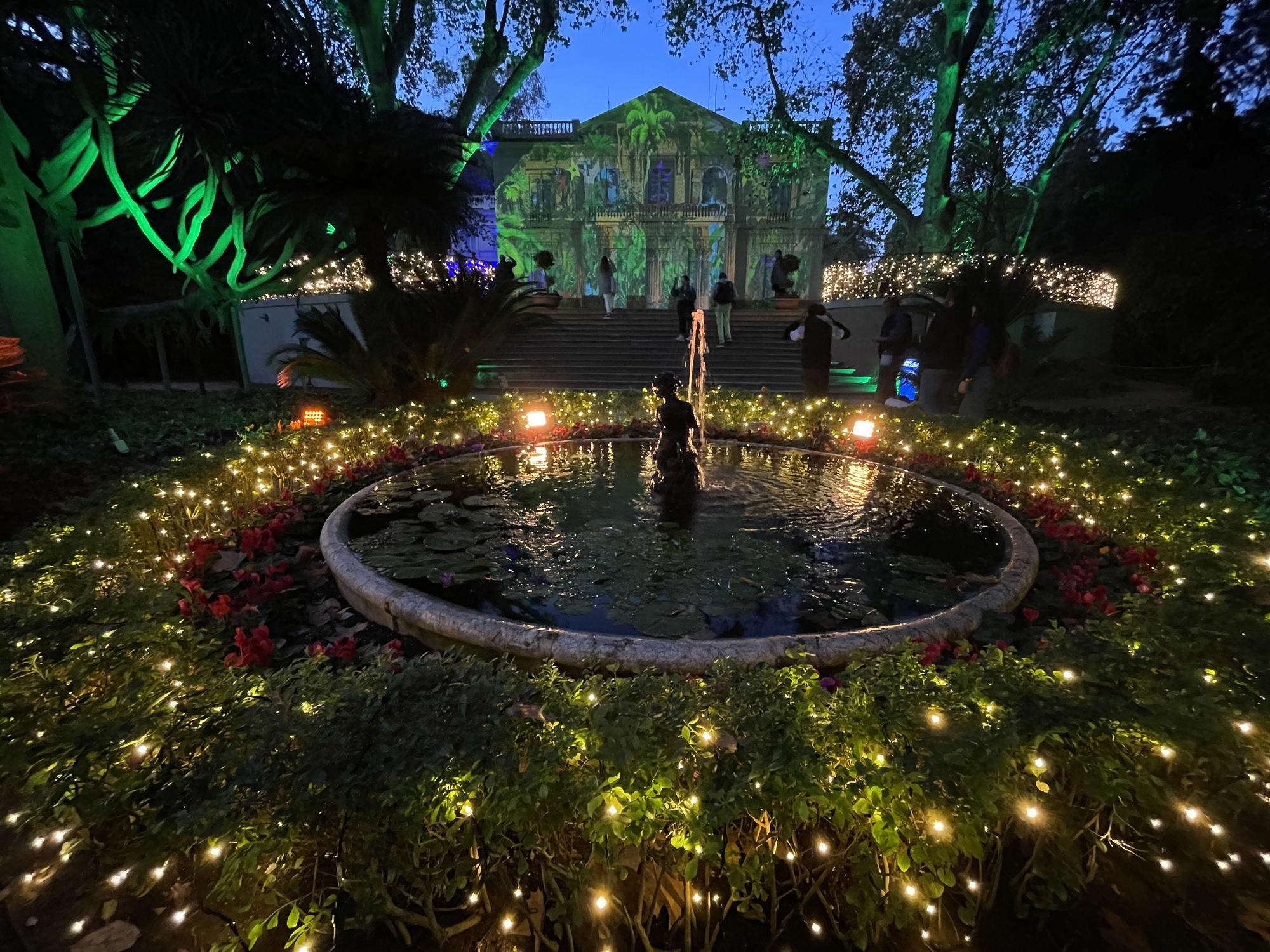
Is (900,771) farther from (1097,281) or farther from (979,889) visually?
(1097,281)

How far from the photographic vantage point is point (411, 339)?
344 inches

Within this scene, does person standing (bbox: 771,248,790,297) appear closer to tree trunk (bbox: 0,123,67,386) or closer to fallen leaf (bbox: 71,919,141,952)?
tree trunk (bbox: 0,123,67,386)

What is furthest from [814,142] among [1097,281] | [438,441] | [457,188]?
[438,441]

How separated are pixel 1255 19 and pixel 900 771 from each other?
2164 centimetres

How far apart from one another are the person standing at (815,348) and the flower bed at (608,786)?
7730 millimetres

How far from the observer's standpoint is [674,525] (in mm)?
5266

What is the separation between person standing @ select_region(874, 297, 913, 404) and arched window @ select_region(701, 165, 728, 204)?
2316 centimetres

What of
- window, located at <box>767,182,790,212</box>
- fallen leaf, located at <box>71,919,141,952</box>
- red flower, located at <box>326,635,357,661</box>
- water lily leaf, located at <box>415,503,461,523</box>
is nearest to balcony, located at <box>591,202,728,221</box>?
window, located at <box>767,182,790,212</box>

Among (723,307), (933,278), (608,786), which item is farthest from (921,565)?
(723,307)

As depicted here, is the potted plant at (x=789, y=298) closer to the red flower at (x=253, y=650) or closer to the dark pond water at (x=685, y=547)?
the dark pond water at (x=685, y=547)

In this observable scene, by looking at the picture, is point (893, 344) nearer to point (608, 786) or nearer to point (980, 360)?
point (980, 360)

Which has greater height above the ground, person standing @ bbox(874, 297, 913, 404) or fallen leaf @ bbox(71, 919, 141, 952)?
person standing @ bbox(874, 297, 913, 404)

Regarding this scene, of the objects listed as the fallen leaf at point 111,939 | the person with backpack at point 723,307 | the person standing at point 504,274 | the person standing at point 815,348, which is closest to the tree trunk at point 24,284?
the person standing at point 504,274

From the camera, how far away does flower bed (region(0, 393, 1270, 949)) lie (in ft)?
5.40
